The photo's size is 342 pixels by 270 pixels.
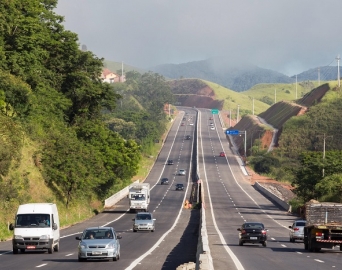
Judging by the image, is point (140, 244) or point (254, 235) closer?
point (254, 235)

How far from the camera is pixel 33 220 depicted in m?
38.1

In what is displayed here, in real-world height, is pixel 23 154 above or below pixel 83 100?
below

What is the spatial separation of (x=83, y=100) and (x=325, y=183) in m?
33.6

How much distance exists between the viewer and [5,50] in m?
88.1

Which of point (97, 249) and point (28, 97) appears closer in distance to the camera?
→ point (97, 249)

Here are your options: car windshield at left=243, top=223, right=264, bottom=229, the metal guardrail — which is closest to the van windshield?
car windshield at left=243, top=223, right=264, bottom=229

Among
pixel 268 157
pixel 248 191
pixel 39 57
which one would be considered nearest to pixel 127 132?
pixel 268 157

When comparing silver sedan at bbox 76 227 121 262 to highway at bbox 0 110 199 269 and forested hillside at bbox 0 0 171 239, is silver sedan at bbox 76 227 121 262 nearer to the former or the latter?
highway at bbox 0 110 199 269

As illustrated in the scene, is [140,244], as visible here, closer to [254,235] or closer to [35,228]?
[254,235]

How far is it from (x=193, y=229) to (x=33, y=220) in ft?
104

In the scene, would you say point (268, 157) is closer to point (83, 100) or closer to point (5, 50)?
point (83, 100)

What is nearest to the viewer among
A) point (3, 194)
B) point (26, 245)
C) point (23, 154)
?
point (26, 245)

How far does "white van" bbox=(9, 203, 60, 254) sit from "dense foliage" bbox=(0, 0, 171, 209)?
76.2 feet

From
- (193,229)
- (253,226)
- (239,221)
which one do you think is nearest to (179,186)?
(239,221)
